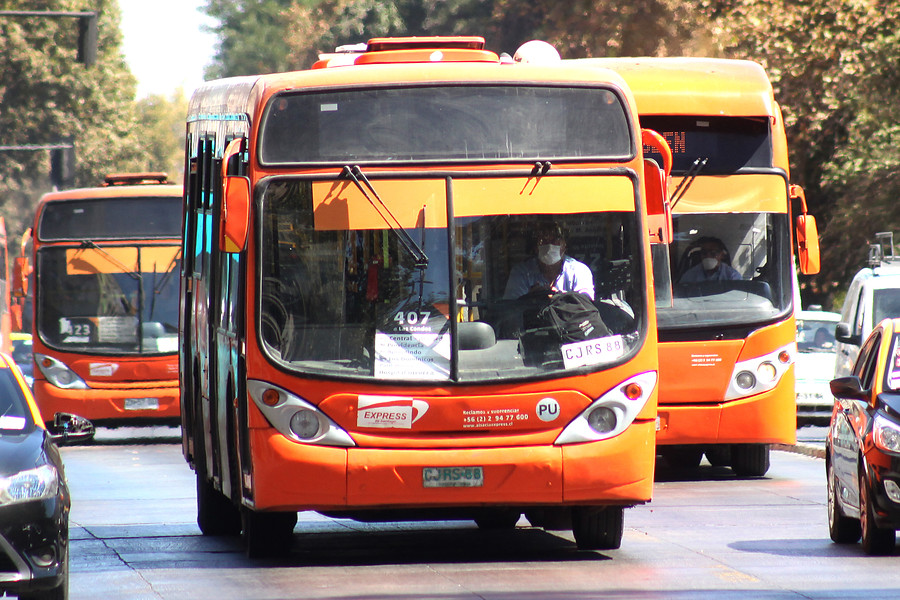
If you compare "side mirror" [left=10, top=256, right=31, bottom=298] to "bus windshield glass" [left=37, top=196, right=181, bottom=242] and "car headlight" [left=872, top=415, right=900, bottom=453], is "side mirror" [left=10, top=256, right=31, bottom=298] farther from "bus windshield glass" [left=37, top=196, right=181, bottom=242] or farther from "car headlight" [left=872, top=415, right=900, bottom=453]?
"car headlight" [left=872, top=415, right=900, bottom=453]

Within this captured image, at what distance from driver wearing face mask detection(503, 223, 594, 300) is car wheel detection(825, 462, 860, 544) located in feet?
8.08

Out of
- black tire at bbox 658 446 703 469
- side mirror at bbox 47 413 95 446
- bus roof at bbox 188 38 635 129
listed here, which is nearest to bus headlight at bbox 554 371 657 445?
bus roof at bbox 188 38 635 129

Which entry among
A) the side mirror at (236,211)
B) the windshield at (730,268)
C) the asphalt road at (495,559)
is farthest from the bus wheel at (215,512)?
the windshield at (730,268)

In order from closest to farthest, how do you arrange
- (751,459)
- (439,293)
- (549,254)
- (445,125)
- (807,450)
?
1. (439,293)
2. (549,254)
3. (445,125)
4. (751,459)
5. (807,450)

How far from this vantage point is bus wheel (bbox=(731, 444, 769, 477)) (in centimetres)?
1673

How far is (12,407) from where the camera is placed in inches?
356

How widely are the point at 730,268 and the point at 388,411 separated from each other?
6146 millimetres

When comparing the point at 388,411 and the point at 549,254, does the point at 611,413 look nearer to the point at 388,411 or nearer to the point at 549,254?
the point at 549,254

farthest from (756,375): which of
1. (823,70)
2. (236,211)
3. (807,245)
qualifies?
(823,70)

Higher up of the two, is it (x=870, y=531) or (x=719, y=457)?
(x=870, y=531)

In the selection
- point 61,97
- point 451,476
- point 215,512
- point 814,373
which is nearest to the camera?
point 451,476

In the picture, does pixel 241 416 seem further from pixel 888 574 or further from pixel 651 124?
pixel 651 124

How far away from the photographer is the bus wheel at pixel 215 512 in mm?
12523

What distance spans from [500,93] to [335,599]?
318 cm
